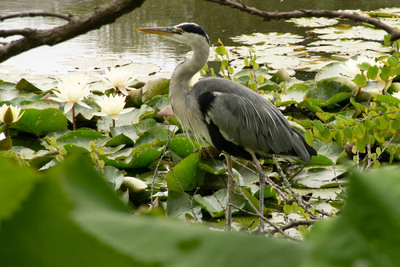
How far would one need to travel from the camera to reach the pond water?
15.0ft

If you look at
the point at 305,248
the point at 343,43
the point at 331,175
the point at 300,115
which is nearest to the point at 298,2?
the point at 343,43

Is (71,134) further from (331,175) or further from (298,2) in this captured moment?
(298,2)

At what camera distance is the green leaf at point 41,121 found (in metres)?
2.53

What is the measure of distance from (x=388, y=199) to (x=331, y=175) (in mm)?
2298

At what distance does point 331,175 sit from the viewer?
2.33 meters

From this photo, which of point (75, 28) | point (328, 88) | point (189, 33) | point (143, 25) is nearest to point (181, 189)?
point (189, 33)

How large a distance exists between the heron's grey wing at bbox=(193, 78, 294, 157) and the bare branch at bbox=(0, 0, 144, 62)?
180cm

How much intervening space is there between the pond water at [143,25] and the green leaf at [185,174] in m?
2.05

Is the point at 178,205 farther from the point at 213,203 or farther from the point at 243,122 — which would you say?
the point at 243,122

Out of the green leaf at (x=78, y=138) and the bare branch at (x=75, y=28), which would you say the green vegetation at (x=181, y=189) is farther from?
the bare branch at (x=75, y=28)

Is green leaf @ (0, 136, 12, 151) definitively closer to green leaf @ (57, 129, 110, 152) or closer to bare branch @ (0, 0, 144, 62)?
green leaf @ (57, 129, 110, 152)

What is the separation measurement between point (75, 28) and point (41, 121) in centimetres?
229

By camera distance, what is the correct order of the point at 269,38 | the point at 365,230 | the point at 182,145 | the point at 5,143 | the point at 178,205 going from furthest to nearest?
1. the point at 269,38
2. the point at 182,145
3. the point at 5,143
4. the point at 178,205
5. the point at 365,230

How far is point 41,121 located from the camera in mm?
2555
